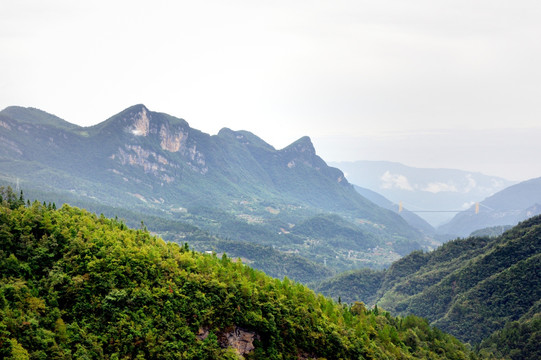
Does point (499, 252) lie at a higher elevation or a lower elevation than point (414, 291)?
higher

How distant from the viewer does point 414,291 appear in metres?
174

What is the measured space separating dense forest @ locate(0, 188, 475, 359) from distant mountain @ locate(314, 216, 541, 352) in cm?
7139

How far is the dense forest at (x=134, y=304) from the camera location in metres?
46.9

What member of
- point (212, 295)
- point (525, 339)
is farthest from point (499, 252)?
point (212, 295)

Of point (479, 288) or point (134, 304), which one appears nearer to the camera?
point (134, 304)

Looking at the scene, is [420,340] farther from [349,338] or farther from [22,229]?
[22,229]

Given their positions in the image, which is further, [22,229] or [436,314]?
[436,314]

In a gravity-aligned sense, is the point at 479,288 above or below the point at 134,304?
below

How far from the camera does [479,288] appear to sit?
13825 centimetres

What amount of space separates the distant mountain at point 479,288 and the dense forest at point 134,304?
71.4 meters

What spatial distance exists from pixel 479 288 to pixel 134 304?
122m

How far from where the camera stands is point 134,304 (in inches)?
2067

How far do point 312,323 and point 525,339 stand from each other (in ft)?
234

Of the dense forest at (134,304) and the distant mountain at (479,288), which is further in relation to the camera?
the distant mountain at (479,288)
